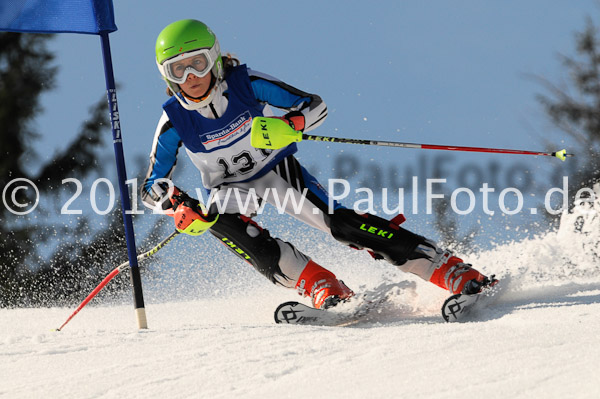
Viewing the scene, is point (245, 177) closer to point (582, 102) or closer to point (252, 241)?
point (252, 241)

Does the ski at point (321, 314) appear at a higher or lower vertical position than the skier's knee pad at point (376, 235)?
lower

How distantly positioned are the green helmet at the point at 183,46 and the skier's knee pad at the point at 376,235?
1085 mm

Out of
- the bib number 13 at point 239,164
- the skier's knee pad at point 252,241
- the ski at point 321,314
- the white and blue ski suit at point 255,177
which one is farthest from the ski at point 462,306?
the bib number 13 at point 239,164

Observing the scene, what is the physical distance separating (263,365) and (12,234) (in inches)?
450

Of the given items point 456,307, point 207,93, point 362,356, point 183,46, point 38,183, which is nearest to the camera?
point 362,356

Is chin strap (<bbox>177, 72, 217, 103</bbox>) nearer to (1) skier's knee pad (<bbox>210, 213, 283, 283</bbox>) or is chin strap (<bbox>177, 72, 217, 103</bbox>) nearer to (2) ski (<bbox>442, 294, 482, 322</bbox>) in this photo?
(1) skier's knee pad (<bbox>210, 213, 283, 283</bbox>)

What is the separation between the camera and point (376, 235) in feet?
13.0

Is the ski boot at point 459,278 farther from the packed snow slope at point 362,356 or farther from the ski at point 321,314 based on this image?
the ski at point 321,314

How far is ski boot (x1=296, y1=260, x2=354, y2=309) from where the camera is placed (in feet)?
13.1

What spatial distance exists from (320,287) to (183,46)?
1.62m

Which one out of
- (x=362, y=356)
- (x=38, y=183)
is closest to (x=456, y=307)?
(x=362, y=356)

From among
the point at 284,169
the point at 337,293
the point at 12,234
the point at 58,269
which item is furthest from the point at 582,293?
the point at 12,234

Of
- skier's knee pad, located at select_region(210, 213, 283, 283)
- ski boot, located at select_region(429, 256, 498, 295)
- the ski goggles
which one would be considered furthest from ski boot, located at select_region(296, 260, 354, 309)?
the ski goggles

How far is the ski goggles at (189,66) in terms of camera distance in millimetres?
3881
